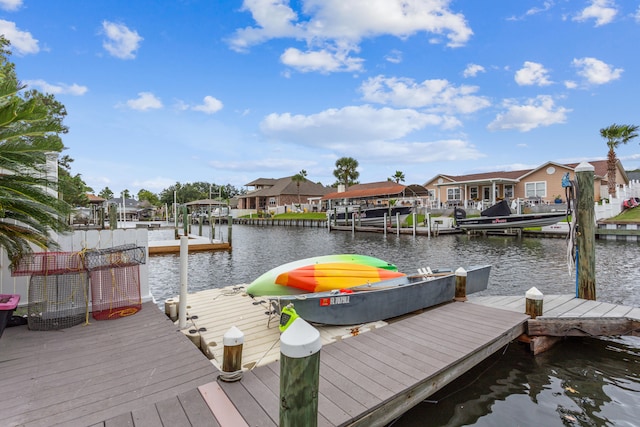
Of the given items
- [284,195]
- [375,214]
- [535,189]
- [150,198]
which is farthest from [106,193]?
[535,189]

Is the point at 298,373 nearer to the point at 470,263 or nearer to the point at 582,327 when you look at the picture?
the point at 582,327

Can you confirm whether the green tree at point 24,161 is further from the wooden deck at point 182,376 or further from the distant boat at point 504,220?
the distant boat at point 504,220

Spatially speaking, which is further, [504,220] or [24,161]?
[504,220]

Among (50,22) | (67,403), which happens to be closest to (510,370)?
(67,403)

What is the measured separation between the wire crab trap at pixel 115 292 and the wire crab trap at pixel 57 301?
0.58 feet

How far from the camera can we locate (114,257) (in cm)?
524

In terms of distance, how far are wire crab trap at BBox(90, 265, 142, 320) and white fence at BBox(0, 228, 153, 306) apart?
35 centimetres

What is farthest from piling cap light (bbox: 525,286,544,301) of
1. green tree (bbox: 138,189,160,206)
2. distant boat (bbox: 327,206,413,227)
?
green tree (bbox: 138,189,160,206)

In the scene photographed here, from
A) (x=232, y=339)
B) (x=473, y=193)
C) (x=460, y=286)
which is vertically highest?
(x=473, y=193)

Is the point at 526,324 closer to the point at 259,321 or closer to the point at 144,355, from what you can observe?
the point at 259,321

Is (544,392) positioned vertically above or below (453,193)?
below

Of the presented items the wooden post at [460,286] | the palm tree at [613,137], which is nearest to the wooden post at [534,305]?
the wooden post at [460,286]

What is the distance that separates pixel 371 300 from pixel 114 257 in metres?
4.48

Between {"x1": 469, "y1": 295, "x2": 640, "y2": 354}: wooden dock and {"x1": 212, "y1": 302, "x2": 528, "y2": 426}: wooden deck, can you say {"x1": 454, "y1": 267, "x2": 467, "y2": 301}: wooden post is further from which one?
{"x1": 469, "y1": 295, "x2": 640, "y2": 354}: wooden dock
